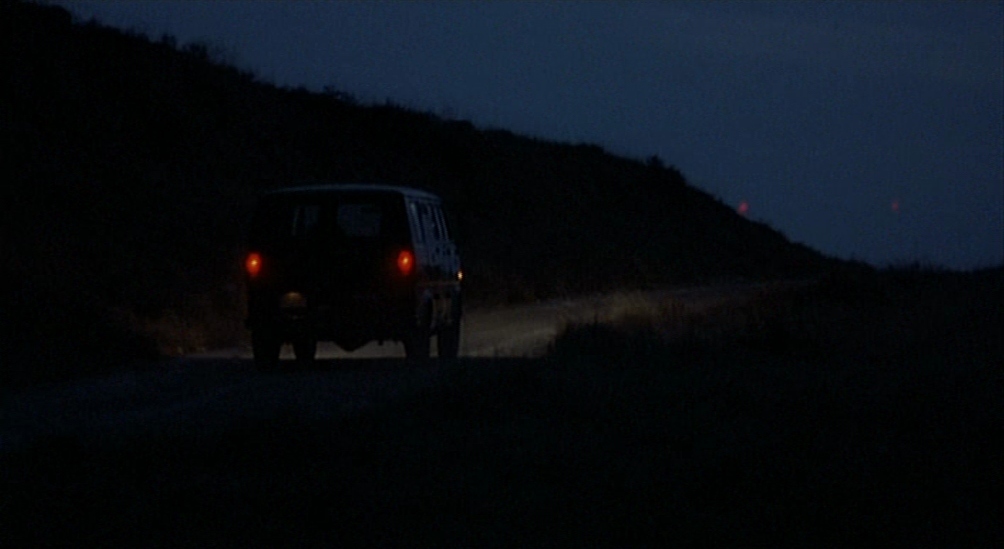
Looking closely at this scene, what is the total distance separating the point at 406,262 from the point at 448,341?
114 inches

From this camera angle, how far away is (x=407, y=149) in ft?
180

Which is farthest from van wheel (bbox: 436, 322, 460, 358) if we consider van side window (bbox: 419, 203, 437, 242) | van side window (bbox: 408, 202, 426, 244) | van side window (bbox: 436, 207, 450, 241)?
van side window (bbox: 408, 202, 426, 244)

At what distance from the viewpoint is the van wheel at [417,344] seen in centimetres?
2127

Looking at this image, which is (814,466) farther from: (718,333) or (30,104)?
(30,104)

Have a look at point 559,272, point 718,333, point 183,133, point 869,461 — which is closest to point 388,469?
point 869,461

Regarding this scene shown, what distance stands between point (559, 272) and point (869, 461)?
3393 cm

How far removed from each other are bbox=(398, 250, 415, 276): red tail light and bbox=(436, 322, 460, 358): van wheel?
228 cm

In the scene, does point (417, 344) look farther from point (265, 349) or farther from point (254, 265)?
point (254, 265)

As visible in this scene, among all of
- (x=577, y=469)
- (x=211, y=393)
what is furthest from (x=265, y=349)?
(x=577, y=469)

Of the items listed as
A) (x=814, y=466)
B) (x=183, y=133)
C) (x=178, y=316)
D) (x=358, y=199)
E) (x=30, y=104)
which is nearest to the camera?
(x=814, y=466)

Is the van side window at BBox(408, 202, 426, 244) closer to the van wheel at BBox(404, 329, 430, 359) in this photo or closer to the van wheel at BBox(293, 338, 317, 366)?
the van wheel at BBox(404, 329, 430, 359)

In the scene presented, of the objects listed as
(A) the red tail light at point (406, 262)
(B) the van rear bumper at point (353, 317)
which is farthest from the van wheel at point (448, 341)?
(A) the red tail light at point (406, 262)

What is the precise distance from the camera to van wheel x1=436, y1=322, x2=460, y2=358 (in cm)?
2334

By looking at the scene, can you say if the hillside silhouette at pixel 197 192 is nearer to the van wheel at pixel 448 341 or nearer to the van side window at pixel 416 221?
the van wheel at pixel 448 341
